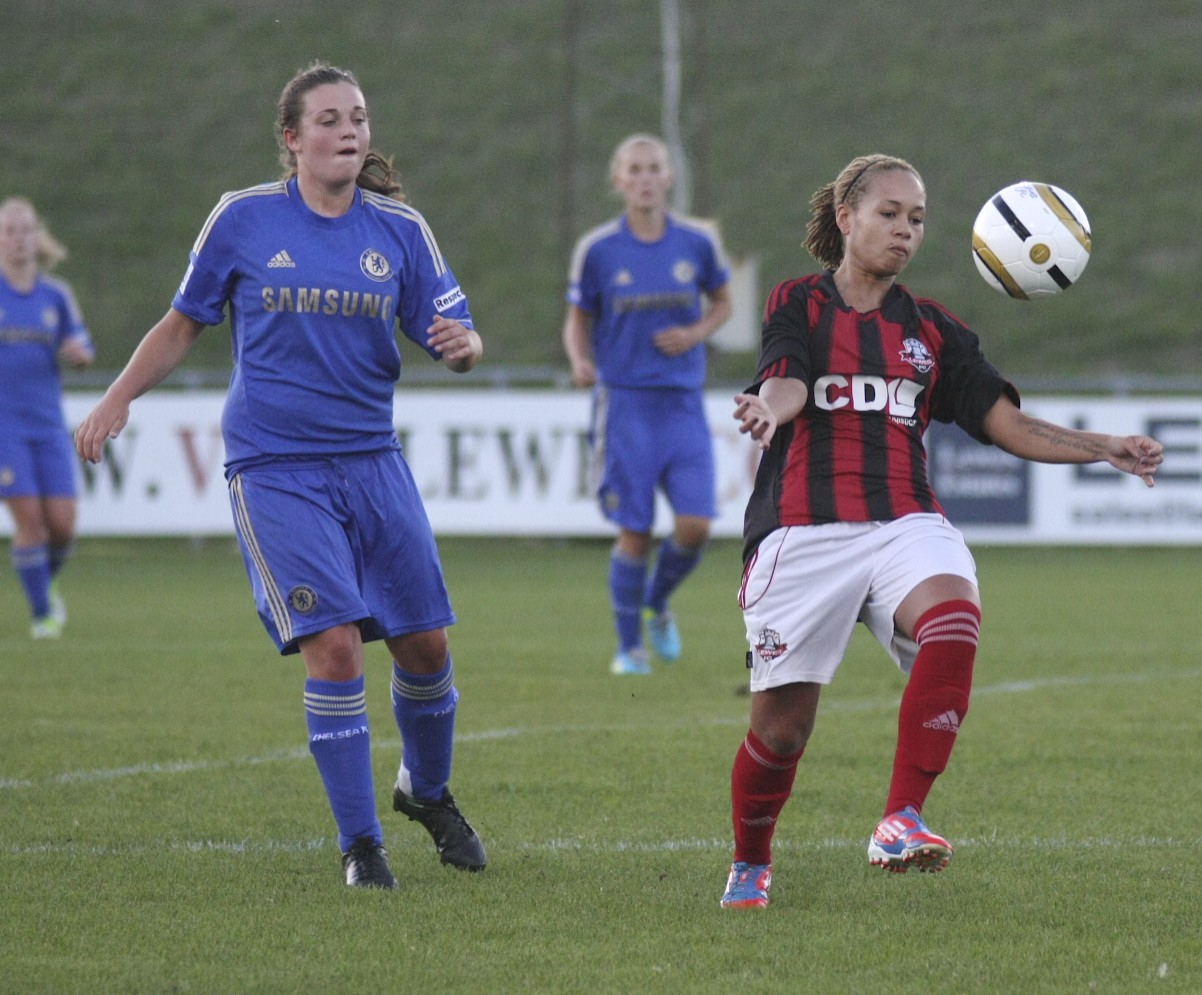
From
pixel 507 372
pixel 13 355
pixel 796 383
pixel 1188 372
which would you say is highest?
pixel 796 383

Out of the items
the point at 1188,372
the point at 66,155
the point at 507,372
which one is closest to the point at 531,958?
the point at 507,372

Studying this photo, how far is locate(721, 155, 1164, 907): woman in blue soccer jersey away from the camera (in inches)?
170

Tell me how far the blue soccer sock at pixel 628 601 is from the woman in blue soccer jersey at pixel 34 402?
3684 millimetres

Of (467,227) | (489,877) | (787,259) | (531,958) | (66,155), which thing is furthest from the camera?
(66,155)

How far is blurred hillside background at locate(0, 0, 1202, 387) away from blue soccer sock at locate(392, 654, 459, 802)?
1107 inches

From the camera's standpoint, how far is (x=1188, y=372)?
3234cm

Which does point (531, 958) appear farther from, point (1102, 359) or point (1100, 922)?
point (1102, 359)

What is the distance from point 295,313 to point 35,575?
691 centimetres

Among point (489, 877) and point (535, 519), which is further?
point (535, 519)

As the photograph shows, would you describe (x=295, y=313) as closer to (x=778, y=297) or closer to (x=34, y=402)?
(x=778, y=297)

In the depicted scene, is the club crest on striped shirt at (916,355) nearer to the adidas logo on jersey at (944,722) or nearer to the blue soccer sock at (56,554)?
the adidas logo on jersey at (944,722)

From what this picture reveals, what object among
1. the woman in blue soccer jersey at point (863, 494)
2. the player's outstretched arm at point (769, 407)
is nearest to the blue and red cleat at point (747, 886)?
the woman in blue soccer jersey at point (863, 494)

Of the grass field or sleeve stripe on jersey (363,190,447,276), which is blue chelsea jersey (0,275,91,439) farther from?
sleeve stripe on jersey (363,190,447,276)

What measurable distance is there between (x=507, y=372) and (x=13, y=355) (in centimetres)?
831
